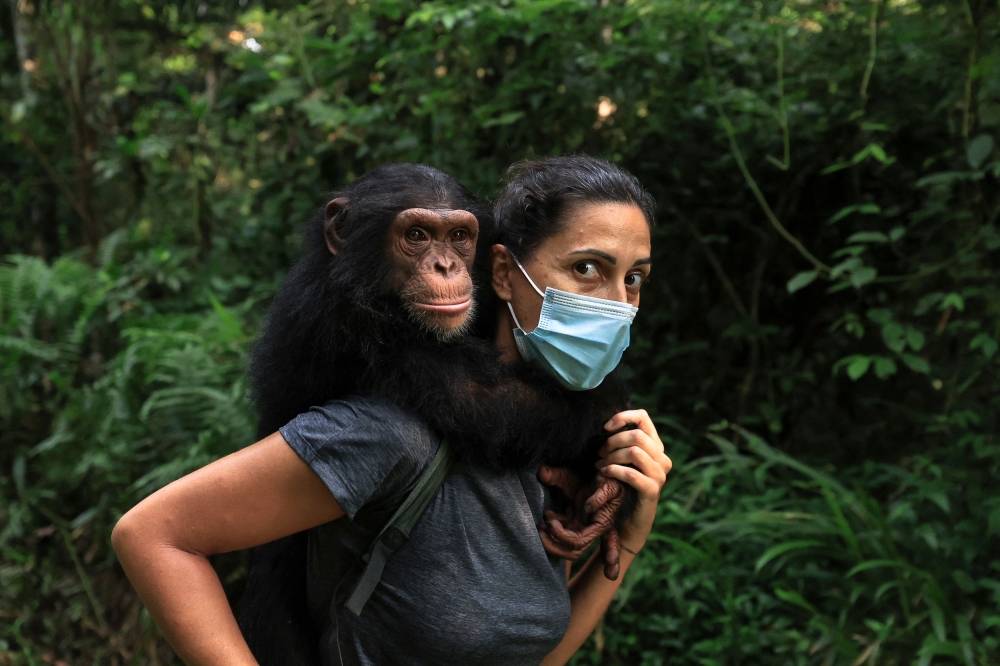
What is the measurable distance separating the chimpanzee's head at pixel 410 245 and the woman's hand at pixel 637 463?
0.37 m

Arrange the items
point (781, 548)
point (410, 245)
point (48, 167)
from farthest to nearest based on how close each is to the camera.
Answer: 1. point (48, 167)
2. point (781, 548)
3. point (410, 245)

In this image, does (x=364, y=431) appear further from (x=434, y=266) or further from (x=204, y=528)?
(x=434, y=266)

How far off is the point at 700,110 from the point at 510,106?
35.4 inches

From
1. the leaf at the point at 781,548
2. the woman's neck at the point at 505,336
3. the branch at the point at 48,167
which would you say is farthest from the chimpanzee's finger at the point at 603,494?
the branch at the point at 48,167

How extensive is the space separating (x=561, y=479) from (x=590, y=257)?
45 cm

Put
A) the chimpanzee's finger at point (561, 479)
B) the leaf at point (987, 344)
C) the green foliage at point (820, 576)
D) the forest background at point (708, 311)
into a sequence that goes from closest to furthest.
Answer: the chimpanzee's finger at point (561, 479), the green foliage at point (820, 576), the leaf at point (987, 344), the forest background at point (708, 311)

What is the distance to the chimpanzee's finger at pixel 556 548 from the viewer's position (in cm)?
145

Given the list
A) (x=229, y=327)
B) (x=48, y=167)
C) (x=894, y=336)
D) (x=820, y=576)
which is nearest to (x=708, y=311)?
(x=894, y=336)

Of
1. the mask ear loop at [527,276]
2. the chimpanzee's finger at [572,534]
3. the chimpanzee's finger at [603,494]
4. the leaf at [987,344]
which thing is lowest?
the leaf at [987,344]

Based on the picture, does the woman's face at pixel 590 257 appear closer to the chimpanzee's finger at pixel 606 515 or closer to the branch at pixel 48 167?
the chimpanzee's finger at pixel 606 515

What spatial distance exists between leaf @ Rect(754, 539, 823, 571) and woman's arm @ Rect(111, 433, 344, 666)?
2.23m

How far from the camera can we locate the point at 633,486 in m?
1.50

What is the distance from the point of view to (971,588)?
2.83 metres

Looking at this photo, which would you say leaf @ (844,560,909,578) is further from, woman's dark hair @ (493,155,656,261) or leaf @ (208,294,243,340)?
leaf @ (208,294,243,340)
